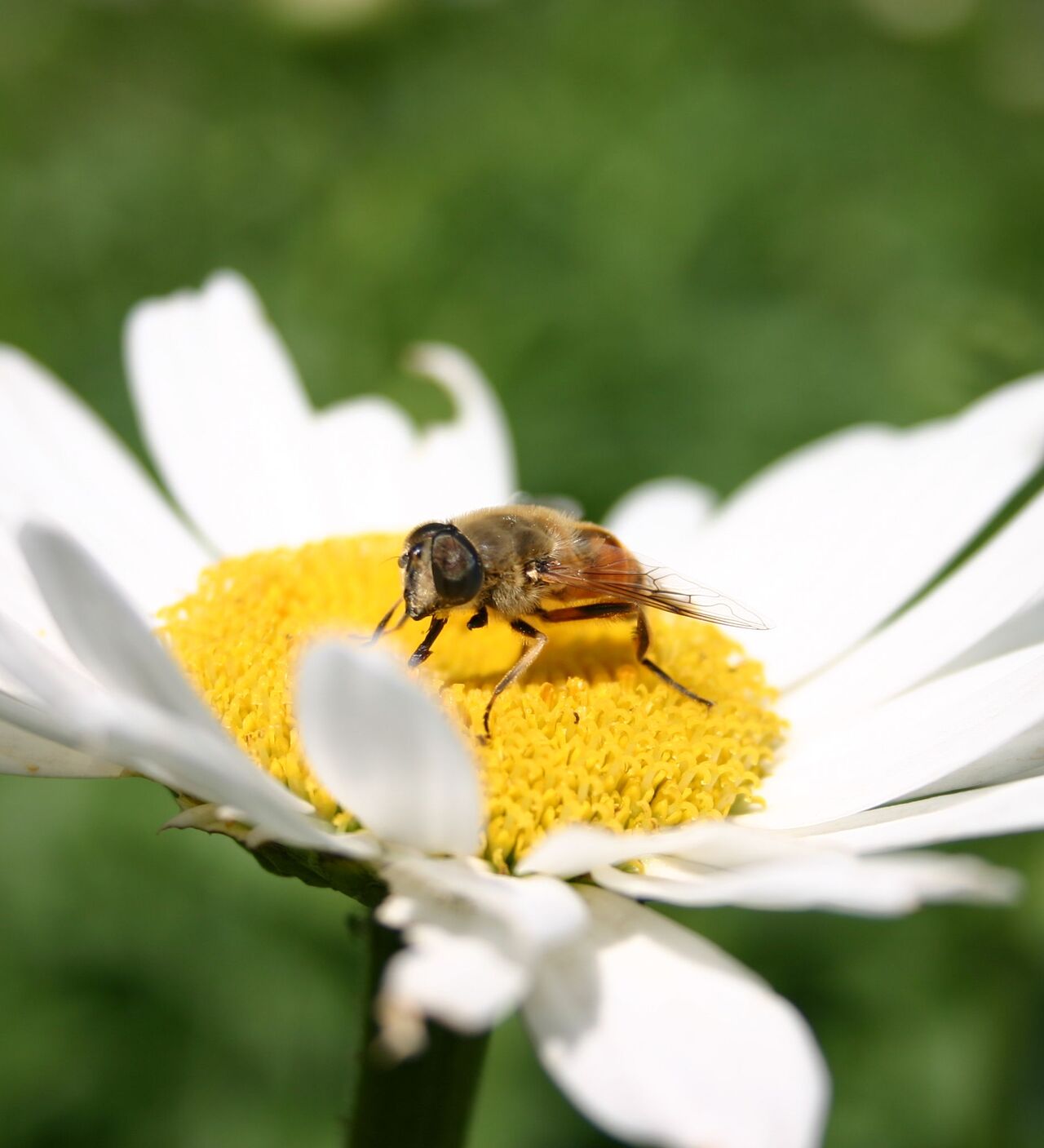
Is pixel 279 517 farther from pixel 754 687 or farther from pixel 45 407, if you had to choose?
pixel 754 687

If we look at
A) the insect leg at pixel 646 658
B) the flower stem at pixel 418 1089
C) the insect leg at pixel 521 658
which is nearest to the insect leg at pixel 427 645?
the insect leg at pixel 521 658

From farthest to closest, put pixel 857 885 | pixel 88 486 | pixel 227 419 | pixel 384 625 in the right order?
pixel 227 419, pixel 88 486, pixel 384 625, pixel 857 885

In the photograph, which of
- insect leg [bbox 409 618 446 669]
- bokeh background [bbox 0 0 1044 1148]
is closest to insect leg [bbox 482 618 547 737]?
insect leg [bbox 409 618 446 669]

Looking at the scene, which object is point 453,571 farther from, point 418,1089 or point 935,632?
point 935,632

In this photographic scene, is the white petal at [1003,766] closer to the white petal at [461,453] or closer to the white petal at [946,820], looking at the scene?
the white petal at [946,820]

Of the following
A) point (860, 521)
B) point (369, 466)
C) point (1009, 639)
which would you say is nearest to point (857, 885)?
point (1009, 639)

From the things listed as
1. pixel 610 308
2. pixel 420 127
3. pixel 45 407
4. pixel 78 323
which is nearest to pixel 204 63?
pixel 420 127
